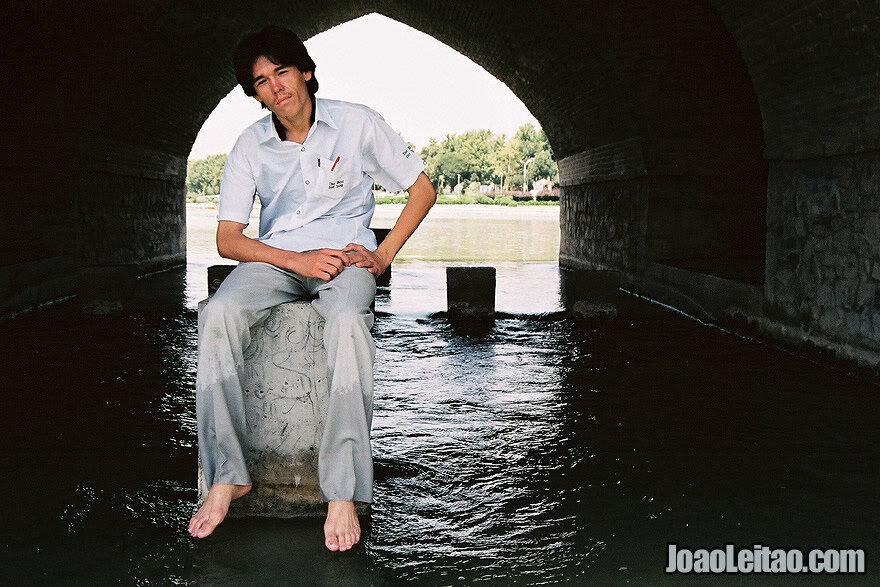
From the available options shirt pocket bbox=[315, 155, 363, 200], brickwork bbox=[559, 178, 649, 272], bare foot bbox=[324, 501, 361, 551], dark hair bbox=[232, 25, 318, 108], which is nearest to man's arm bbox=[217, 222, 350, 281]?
shirt pocket bbox=[315, 155, 363, 200]

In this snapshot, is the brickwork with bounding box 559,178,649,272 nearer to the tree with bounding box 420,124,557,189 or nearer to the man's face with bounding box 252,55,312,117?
the man's face with bounding box 252,55,312,117

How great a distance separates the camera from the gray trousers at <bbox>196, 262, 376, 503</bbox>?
310 cm

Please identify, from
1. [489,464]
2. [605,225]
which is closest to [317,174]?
[489,464]

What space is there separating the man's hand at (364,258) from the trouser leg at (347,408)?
24 cm

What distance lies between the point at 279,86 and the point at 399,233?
27.5 inches

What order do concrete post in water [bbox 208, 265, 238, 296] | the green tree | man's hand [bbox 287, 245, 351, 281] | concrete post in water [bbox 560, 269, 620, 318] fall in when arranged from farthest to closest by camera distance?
the green tree
concrete post in water [bbox 208, 265, 238, 296]
concrete post in water [bbox 560, 269, 620, 318]
man's hand [bbox 287, 245, 351, 281]

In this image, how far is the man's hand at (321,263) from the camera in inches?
129

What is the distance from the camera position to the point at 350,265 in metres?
3.37

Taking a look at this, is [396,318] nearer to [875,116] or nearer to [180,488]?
[875,116]

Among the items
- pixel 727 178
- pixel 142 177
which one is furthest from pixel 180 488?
pixel 142 177

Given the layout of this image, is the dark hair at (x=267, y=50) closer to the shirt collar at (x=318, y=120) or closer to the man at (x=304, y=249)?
the man at (x=304, y=249)

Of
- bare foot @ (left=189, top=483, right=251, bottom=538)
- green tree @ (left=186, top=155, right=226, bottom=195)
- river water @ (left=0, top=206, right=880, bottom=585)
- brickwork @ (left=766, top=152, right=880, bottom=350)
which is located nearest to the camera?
river water @ (left=0, top=206, right=880, bottom=585)

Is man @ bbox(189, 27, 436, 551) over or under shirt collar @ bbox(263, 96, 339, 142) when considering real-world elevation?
under

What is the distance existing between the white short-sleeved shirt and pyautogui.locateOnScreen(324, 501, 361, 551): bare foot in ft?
3.18
